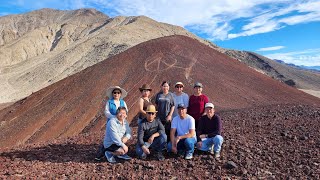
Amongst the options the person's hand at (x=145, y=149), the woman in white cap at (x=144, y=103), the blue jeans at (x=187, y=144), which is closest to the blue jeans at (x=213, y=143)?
the blue jeans at (x=187, y=144)

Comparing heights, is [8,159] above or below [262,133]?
below

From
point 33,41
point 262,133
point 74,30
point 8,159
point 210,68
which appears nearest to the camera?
point 8,159

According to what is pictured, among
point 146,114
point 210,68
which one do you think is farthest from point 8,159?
point 210,68

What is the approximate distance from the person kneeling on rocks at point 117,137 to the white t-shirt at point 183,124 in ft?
3.39

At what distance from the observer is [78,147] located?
330 inches

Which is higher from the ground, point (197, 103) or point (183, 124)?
point (197, 103)

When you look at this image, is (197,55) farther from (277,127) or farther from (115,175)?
(115,175)

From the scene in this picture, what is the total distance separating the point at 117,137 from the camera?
6.81m

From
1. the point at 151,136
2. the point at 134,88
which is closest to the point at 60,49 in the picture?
the point at 134,88

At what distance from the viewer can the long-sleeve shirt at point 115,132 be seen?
6824 mm

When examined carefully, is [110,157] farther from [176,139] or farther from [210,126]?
[210,126]

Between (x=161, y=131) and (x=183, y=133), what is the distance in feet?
1.50

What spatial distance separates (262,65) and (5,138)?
6067 centimetres

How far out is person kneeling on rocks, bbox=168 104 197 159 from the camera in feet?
22.2
